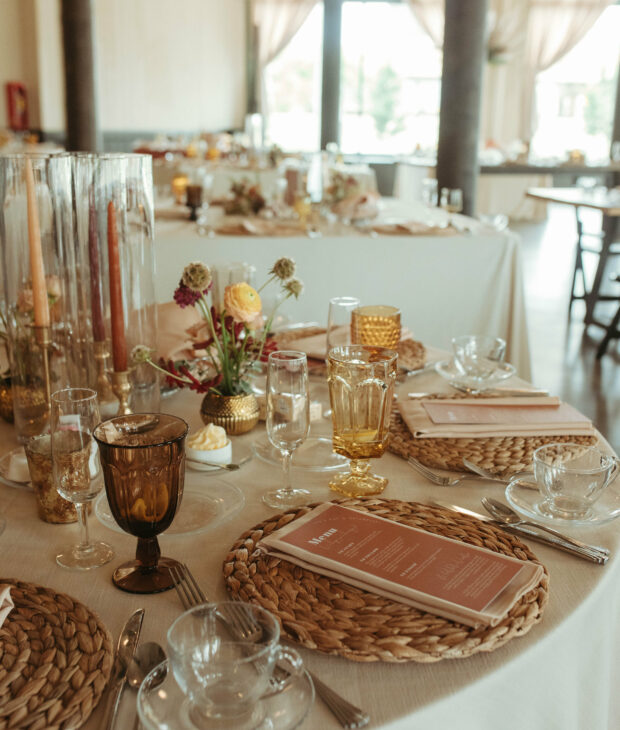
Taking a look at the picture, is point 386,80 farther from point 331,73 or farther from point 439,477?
point 439,477

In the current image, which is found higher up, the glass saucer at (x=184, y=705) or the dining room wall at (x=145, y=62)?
the dining room wall at (x=145, y=62)

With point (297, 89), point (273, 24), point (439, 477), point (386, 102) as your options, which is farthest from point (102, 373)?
point (297, 89)

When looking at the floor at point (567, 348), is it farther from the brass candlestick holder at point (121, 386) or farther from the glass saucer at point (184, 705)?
the glass saucer at point (184, 705)

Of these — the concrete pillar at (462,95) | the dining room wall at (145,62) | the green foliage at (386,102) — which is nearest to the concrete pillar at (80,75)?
the dining room wall at (145,62)

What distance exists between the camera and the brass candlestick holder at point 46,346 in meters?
1.14

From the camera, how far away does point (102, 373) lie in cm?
123

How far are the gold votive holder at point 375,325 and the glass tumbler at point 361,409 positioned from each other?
0.31m

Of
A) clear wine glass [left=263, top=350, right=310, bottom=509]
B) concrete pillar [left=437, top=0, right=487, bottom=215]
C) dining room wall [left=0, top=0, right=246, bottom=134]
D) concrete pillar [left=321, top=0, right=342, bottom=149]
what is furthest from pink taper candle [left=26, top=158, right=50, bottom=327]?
concrete pillar [left=321, top=0, right=342, bottom=149]

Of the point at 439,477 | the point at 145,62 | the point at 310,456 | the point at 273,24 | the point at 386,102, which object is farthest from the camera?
the point at 386,102

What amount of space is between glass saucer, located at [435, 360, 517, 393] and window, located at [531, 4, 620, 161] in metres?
10.7

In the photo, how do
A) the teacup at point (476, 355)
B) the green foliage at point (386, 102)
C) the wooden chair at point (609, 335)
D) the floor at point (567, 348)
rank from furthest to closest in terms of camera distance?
the green foliage at point (386, 102)
the wooden chair at point (609, 335)
the floor at point (567, 348)
the teacup at point (476, 355)

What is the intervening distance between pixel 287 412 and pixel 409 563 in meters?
0.28

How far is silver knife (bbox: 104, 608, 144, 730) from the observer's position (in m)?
0.63

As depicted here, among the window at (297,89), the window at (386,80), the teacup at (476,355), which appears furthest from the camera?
the window at (297,89)
